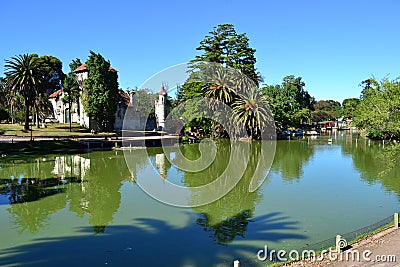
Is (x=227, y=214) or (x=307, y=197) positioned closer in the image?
(x=227, y=214)

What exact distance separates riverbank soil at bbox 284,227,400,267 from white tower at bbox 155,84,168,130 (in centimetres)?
6081

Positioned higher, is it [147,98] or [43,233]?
[147,98]

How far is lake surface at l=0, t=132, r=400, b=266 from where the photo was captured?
10.3 m

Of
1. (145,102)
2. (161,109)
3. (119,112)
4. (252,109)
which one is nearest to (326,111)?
(161,109)

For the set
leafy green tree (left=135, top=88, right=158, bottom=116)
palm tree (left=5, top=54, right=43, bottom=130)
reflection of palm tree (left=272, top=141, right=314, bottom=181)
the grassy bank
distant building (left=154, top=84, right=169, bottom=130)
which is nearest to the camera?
reflection of palm tree (left=272, top=141, right=314, bottom=181)

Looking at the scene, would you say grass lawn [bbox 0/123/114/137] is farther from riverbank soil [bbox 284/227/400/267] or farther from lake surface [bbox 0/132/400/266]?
riverbank soil [bbox 284/227/400/267]

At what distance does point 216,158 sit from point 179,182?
12794 mm

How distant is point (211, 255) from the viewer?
1003 centimetres

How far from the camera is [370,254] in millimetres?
8656

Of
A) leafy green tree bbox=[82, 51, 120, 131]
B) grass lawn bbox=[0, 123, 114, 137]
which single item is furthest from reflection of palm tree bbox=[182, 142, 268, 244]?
leafy green tree bbox=[82, 51, 120, 131]

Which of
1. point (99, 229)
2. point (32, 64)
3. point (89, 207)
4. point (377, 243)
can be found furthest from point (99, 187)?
point (32, 64)

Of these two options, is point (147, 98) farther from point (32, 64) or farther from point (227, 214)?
point (227, 214)

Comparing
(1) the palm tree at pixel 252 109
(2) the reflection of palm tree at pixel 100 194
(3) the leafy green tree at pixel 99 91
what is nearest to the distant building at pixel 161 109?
(3) the leafy green tree at pixel 99 91

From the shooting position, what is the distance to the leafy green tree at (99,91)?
168ft
